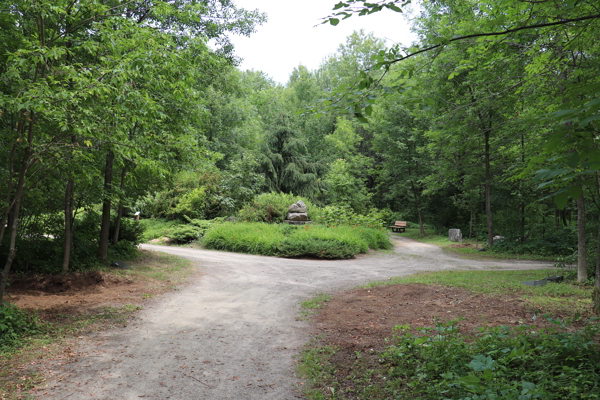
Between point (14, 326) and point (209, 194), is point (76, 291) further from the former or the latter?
point (209, 194)

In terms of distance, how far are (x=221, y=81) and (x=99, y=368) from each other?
11.8 m

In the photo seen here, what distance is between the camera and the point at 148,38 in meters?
6.64

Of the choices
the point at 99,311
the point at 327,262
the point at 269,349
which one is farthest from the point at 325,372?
the point at 327,262

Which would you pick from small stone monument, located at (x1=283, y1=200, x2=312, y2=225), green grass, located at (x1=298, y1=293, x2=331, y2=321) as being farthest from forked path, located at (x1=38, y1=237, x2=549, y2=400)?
small stone monument, located at (x1=283, y1=200, x2=312, y2=225)

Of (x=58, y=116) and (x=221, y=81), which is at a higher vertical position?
(x=221, y=81)

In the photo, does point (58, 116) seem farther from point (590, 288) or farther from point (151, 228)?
point (151, 228)

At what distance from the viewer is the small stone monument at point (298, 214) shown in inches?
766

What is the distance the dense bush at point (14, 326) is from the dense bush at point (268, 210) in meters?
13.7

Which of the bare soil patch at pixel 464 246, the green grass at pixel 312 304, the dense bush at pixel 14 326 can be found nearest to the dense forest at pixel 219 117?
the dense bush at pixel 14 326

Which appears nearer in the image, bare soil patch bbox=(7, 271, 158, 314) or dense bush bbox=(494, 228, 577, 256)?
bare soil patch bbox=(7, 271, 158, 314)

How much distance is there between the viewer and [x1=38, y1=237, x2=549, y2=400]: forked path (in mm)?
3691

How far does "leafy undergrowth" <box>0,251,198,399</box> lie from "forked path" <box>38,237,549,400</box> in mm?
266

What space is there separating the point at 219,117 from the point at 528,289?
22.0m

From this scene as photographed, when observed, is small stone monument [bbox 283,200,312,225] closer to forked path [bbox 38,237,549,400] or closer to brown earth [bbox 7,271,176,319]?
forked path [bbox 38,237,549,400]
